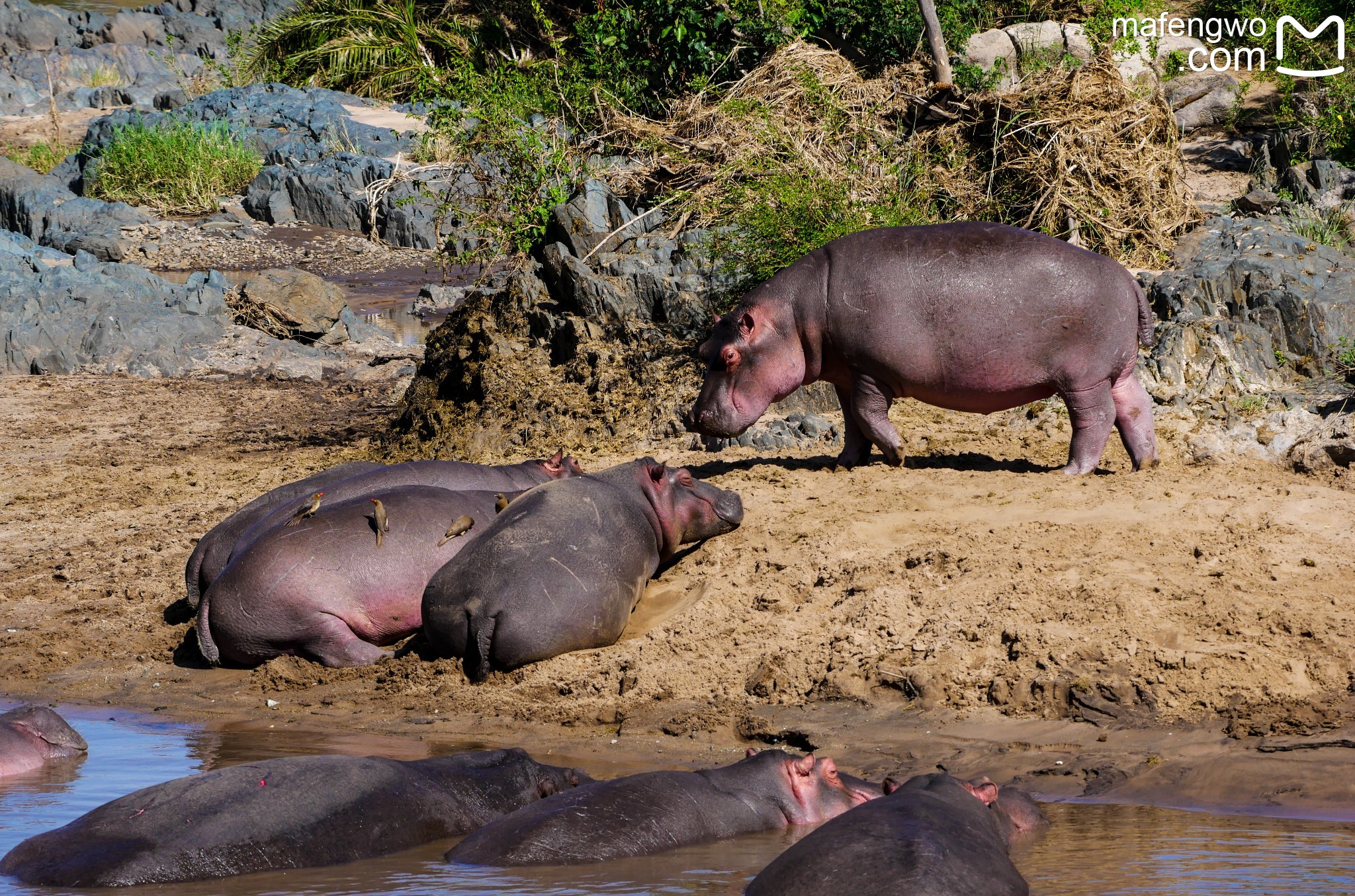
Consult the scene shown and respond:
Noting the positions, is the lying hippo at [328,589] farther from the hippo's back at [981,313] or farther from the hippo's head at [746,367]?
the hippo's back at [981,313]

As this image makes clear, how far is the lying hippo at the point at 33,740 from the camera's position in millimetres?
5617

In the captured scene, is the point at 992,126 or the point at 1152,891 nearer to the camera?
the point at 1152,891

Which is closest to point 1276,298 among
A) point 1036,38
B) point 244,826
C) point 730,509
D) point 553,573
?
point 730,509

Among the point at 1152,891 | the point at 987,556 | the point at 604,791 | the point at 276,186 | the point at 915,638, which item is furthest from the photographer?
the point at 276,186

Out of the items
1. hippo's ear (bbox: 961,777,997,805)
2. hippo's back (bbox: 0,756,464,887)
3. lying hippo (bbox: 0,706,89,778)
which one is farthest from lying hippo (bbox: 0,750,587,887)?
hippo's ear (bbox: 961,777,997,805)

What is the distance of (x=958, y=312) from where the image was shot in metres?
7.50

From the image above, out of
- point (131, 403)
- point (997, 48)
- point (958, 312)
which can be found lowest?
point (131, 403)

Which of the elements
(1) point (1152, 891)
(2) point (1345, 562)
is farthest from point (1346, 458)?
(1) point (1152, 891)

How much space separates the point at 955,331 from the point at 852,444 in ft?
3.30

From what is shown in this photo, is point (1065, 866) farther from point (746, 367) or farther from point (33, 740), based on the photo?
point (746, 367)

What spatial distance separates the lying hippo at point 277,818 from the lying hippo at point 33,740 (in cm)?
119

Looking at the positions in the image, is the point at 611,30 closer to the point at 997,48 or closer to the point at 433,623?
the point at 997,48

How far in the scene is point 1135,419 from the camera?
25.4 ft

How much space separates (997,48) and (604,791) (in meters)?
12.4
